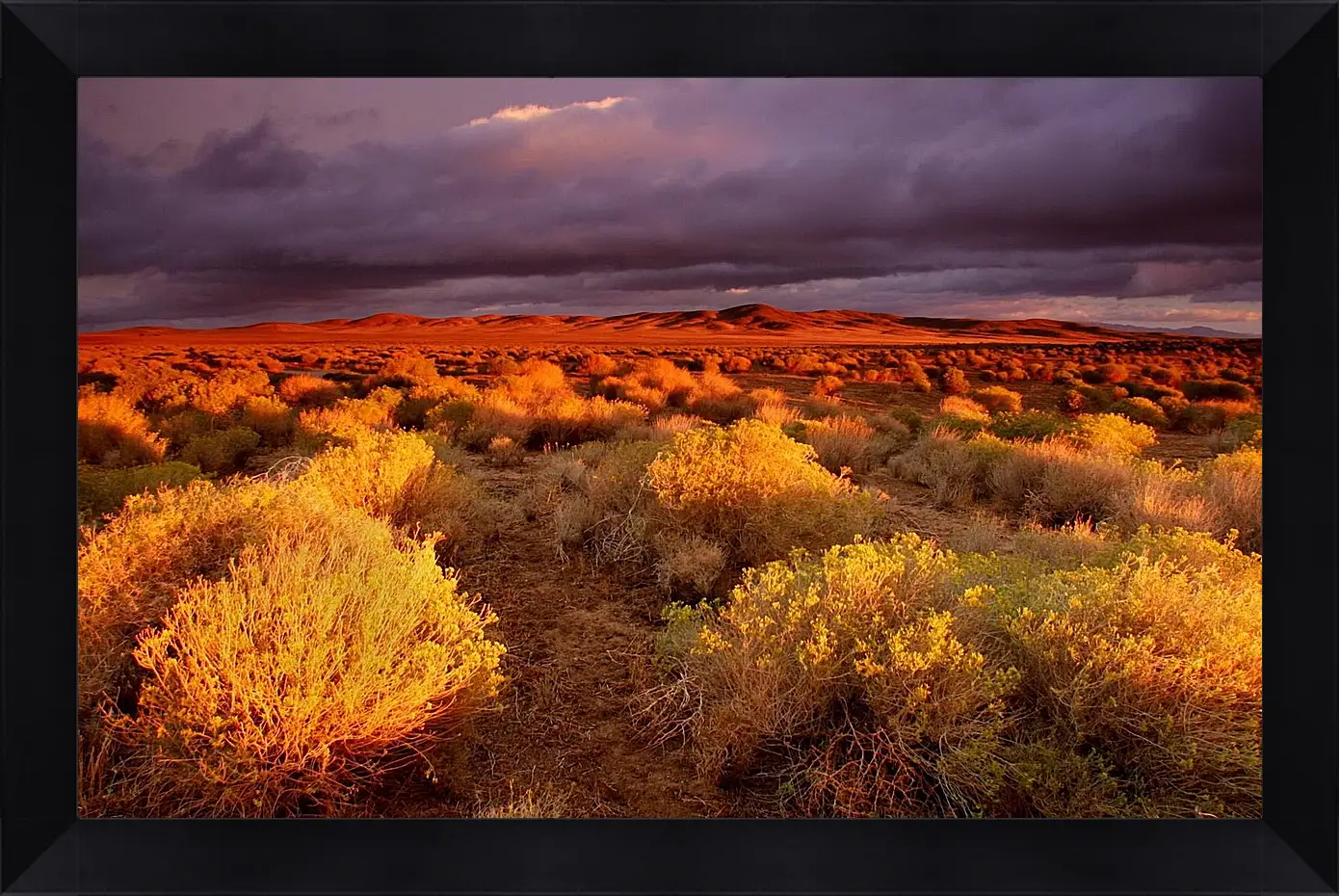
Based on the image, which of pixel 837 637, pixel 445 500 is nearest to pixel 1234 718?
pixel 837 637

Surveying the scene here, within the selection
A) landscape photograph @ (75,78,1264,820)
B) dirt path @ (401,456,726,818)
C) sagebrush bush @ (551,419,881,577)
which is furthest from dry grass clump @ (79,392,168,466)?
sagebrush bush @ (551,419,881,577)

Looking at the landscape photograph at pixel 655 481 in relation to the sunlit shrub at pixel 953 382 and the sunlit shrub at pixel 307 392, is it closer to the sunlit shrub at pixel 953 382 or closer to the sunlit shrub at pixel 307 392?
the sunlit shrub at pixel 307 392

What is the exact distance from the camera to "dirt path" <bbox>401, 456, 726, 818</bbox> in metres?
2.57

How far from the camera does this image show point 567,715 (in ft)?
9.69

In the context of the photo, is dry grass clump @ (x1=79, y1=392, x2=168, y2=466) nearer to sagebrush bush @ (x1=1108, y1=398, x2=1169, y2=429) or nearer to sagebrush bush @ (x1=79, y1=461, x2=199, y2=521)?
sagebrush bush @ (x1=79, y1=461, x2=199, y2=521)

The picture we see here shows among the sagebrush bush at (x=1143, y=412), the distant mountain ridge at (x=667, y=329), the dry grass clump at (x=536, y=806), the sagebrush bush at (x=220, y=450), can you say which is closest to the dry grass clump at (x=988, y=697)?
the dry grass clump at (x=536, y=806)

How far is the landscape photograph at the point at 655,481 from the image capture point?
2471 mm

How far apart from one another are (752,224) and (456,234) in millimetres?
2341

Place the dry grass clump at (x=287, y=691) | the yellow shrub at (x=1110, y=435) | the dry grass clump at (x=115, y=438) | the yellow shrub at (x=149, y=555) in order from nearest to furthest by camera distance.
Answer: the dry grass clump at (x=287, y=691), the yellow shrub at (x=149, y=555), the dry grass clump at (x=115, y=438), the yellow shrub at (x=1110, y=435)

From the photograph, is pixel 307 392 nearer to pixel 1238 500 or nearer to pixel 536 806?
pixel 536 806

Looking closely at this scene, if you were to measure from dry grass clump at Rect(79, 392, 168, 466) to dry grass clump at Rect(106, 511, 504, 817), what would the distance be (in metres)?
3.97

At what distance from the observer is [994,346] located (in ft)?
51.6
